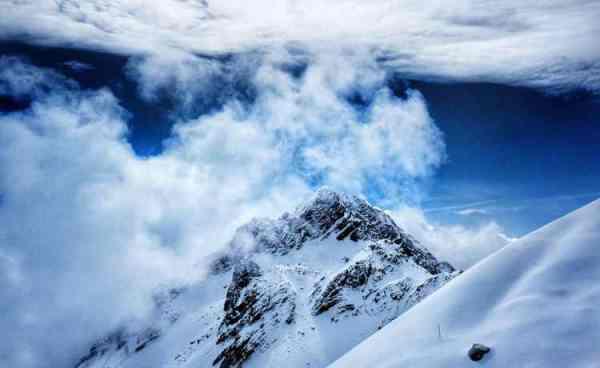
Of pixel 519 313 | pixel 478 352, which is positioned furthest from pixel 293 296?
pixel 478 352

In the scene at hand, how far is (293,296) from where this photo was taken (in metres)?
47.2

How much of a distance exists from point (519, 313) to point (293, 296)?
44255mm

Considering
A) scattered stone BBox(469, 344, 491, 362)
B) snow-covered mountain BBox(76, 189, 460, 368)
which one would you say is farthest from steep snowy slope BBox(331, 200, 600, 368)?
snow-covered mountain BBox(76, 189, 460, 368)

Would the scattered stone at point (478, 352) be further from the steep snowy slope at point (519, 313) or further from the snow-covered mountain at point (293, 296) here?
the snow-covered mountain at point (293, 296)

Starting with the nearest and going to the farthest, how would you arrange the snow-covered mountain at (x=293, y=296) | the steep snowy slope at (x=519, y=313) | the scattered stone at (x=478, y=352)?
the steep snowy slope at (x=519, y=313)
the scattered stone at (x=478, y=352)
the snow-covered mountain at (x=293, y=296)

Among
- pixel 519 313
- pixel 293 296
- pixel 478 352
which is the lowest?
pixel 293 296

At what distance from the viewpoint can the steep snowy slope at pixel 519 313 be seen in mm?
5246

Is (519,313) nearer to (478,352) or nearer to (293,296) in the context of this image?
(478,352)

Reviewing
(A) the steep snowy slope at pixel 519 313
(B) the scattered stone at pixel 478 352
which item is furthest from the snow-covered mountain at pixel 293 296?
(B) the scattered stone at pixel 478 352

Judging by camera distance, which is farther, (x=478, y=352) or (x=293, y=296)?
(x=293, y=296)

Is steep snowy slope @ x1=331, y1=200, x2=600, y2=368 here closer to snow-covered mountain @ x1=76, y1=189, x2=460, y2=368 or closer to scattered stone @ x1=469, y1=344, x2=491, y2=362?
scattered stone @ x1=469, y1=344, x2=491, y2=362

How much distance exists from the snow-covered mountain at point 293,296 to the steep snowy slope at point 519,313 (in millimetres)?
30075

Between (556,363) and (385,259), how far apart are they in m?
44.5

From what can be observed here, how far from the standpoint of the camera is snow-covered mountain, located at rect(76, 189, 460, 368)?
125 feet
